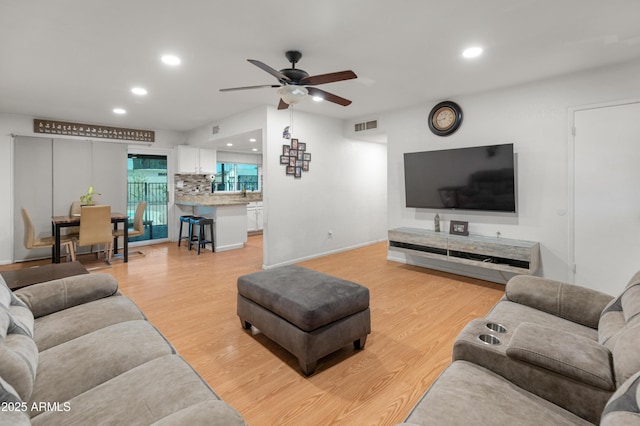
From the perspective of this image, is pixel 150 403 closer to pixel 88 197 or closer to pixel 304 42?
pixel 304 42

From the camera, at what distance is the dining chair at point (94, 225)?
479cm

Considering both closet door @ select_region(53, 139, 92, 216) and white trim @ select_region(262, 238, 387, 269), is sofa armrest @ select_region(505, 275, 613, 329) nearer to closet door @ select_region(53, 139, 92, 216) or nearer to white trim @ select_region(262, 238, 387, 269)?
white trim @ select_region(262, 238, 387, 269)

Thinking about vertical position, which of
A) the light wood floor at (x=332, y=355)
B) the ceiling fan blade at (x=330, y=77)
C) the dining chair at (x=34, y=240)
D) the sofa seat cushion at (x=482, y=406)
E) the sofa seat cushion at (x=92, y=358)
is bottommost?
the light wood floor at (x=332, y=355)

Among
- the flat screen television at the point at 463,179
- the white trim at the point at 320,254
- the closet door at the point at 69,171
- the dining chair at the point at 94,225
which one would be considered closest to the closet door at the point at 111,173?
the closet door at the point at 69,171

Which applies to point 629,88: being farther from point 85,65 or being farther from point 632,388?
point 85,65

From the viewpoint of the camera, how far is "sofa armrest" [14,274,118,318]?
1879 millimetres

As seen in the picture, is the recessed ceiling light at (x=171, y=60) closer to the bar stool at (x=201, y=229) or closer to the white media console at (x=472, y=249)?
the bar stool at (x=201, y=229)

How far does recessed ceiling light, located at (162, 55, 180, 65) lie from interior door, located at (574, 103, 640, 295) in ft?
14.3

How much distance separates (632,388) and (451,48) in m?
2.83

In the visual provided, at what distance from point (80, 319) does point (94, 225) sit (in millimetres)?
3846

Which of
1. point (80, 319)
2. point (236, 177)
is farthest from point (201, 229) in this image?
point (80, 319)

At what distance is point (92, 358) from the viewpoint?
1371 mm

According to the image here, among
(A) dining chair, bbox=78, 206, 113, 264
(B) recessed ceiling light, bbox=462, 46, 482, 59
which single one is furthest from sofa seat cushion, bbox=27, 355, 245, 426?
(A) dining chair, bbox=78, 206, 113, 264

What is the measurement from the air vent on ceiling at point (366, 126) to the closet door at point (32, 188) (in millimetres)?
5627
